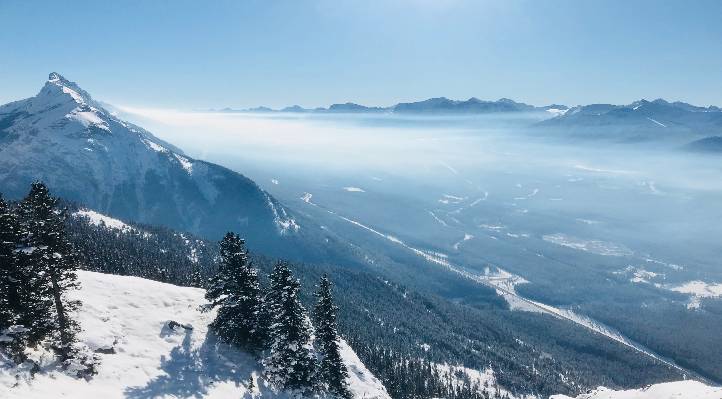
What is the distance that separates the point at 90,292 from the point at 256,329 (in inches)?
1008

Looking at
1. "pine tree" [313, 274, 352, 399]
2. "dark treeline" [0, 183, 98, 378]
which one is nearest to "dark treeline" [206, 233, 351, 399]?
"pine tree" [313, 274, 352, 399]

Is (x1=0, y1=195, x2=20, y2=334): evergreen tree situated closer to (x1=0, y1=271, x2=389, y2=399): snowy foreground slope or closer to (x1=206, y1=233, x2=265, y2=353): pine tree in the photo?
(x1=0, y1=271, x2=389, y2=399): snowy foreground slope

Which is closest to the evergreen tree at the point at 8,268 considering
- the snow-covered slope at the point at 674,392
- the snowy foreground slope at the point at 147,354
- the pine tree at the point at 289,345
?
the snowy foreground slope at the point at 147,354

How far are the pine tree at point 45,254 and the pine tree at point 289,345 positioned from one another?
83.6 feet

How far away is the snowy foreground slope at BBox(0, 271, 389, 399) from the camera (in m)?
51.5

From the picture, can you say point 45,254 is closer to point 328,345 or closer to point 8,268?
point 8,268

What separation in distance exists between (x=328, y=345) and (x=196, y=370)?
1895 centimetres

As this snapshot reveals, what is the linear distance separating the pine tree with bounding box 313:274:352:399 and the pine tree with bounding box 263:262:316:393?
2790 millimetres

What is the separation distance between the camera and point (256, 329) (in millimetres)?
75062

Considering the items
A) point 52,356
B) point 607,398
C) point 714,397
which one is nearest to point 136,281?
point 52,356

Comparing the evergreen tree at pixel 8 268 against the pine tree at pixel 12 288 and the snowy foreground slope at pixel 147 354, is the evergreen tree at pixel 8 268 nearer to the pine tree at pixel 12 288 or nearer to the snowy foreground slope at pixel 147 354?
the pine tree at pixel 12 288

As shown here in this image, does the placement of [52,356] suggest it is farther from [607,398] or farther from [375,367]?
[375,367]

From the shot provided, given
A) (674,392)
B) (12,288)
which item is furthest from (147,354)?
(674,392)

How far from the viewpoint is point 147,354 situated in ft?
212
